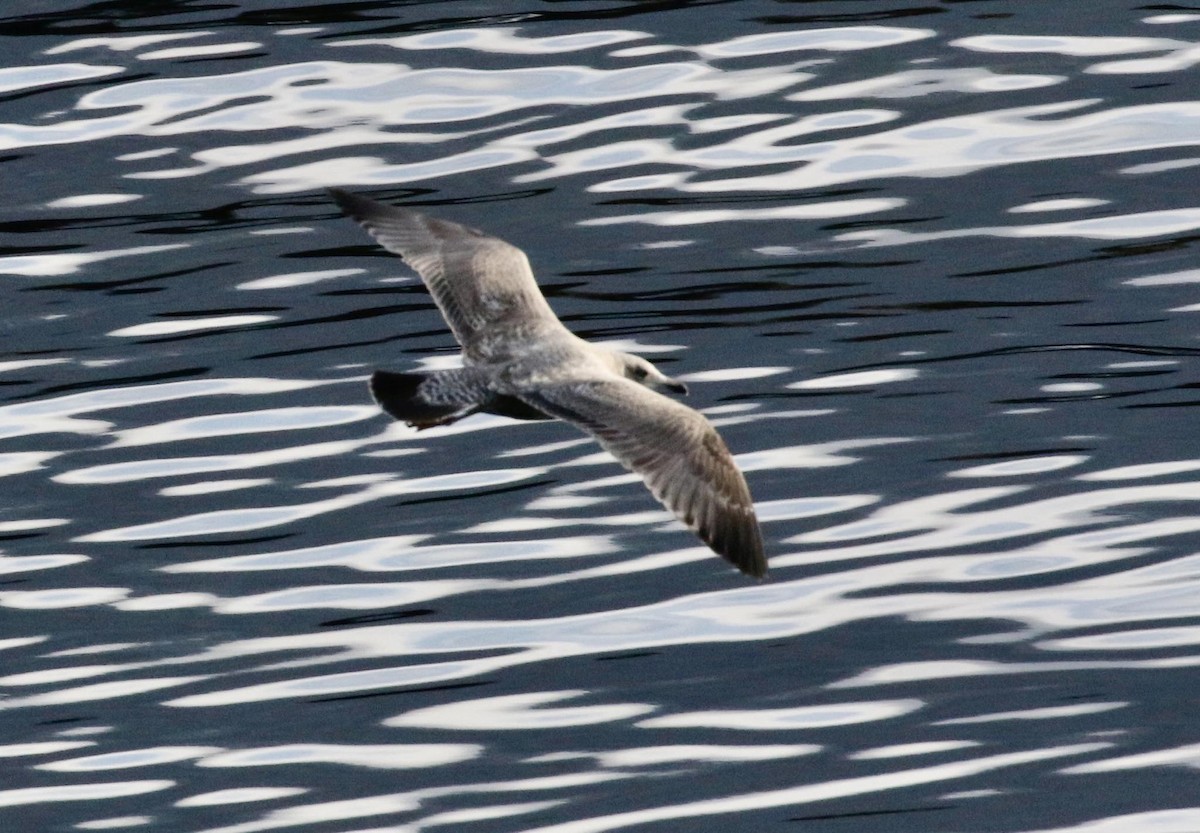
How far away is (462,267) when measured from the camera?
12.3m

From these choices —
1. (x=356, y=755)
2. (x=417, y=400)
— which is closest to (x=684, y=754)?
(x=356, y=755)

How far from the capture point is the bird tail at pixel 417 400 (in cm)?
1043

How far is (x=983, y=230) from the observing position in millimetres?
16094

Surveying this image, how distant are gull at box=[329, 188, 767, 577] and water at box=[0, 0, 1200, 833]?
3.30 ft

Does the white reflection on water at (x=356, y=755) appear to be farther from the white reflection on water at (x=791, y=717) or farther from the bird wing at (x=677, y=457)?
the bird wing at (x=677, y=457)

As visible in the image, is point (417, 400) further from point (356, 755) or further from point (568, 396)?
point (356, 755)

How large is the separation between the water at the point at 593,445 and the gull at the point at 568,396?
3.30ft

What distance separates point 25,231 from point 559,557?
6558 millimetres

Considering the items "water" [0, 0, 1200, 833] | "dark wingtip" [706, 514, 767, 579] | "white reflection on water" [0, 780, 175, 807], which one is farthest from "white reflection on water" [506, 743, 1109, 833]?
"white reflection on water" [0, 780, 175, 807]

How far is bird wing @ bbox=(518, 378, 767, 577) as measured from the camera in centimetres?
1006

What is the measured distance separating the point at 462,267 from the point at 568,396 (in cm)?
201

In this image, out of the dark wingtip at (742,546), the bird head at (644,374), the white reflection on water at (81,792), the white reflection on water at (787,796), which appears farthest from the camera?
the bird head at (644,374)

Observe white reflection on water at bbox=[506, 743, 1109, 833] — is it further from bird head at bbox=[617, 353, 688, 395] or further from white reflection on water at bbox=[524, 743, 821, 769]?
bird head at bbox=[617, 353, 688, 395]

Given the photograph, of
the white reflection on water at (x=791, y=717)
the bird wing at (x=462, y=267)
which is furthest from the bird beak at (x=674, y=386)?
the white reflection on water at (x=791, y=717)
